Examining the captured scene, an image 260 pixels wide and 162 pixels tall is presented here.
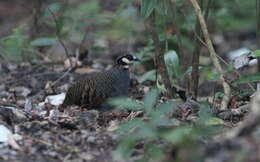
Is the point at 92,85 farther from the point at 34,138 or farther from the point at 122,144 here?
the point at 122,144

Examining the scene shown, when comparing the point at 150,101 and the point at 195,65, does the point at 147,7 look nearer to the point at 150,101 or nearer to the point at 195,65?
the point at 195,65

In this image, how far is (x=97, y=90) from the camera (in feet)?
19.5

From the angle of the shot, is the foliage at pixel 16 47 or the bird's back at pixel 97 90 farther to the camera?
the foliage at pixel 16 47

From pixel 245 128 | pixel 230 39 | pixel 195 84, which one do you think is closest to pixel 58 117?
pixel 195 84

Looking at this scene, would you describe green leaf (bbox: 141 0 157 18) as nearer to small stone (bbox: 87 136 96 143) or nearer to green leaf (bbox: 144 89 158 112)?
small stone (bbox: 87 136 96 143)

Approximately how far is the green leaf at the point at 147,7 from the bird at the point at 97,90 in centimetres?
113

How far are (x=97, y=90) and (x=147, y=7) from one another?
4.11 feet

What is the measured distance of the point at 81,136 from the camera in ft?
15.5

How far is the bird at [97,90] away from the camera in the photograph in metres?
5.92

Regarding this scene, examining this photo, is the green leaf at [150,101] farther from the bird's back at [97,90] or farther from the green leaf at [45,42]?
the green leaf at [45,42]

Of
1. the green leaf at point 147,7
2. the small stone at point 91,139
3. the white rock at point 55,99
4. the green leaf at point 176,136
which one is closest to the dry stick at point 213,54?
the green leaf at point 147,7

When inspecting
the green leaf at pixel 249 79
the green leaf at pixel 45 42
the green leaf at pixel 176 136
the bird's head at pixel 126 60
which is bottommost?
the green leaf at pixel 176 136

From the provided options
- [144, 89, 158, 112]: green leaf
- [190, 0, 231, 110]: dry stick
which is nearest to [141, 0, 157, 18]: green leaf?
[190, 0, 231, 110]: dry stick

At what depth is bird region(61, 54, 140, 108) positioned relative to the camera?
592 cm
